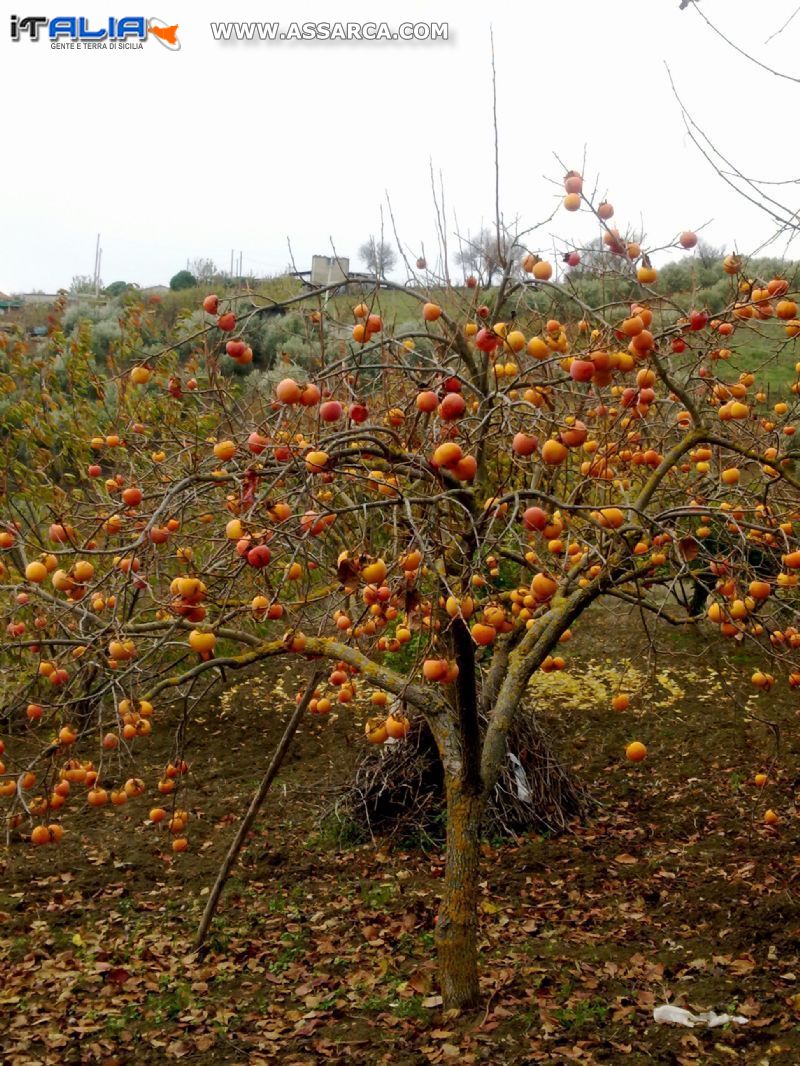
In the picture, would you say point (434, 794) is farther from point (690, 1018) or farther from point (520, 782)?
point (690, 1018)

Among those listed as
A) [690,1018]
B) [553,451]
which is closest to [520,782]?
[690,1018]

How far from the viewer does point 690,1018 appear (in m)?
3.23

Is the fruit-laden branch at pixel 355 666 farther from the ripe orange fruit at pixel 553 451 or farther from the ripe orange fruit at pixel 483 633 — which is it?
the ripe orange fruit at pixel 553 451

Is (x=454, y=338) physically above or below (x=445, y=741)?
above

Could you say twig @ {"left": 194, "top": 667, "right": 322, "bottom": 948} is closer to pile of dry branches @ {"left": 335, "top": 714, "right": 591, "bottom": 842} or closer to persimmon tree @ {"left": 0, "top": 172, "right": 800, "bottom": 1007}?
persimmon tree @ {"left": 0, "top": 172, "right": 800, "bottom": 1007}

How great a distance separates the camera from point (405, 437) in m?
3.28

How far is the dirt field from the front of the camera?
3189 mm

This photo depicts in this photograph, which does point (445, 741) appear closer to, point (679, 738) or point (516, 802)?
point (516, 802)

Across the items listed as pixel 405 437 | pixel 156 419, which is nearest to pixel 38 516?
pixel 156 419

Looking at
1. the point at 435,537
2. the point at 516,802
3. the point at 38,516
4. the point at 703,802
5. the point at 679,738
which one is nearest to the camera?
the point at 435,537

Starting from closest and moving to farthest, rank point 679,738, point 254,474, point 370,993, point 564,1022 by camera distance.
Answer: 1. point 254,474
2. point 564,1022
3. point 370,993
4. point 679,738

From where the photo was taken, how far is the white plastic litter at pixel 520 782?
4.99 meters

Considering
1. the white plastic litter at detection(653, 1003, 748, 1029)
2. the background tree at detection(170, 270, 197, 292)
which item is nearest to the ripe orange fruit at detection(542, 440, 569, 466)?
the white plastic litter at detection(653, 1003, 748, 1029)

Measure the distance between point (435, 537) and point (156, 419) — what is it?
5.00 m
